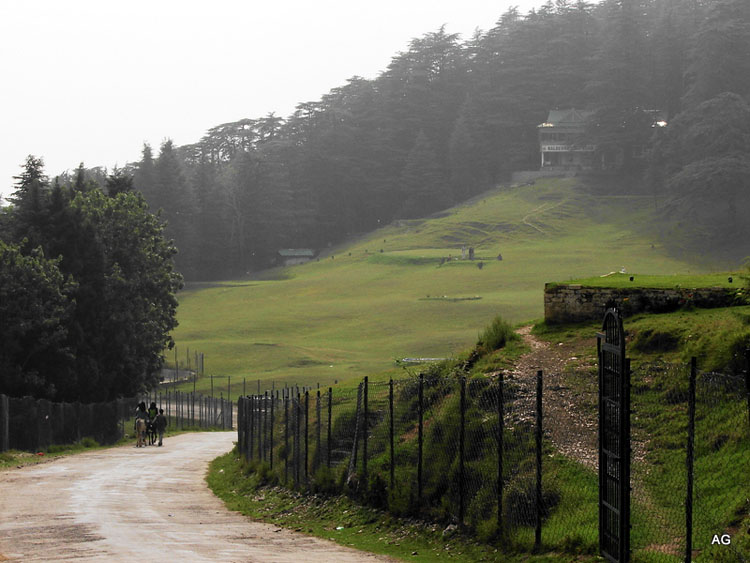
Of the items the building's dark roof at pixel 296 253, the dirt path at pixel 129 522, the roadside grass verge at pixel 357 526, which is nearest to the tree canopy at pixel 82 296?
the dirt path at pixel 129 522

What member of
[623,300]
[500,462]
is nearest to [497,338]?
[623,300]

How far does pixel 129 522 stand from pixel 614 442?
31.7 feet

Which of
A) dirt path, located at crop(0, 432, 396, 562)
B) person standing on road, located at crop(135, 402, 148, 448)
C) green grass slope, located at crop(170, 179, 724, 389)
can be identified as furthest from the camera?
green grass slope, located at crop(170, 179, 724, 389)

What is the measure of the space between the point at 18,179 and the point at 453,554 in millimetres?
58700

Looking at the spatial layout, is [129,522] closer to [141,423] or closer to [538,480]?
[538,480]

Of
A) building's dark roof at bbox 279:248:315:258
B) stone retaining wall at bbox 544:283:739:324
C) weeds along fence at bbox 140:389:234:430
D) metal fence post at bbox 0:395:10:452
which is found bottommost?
weeds along fence at bbox 140:389:234:430

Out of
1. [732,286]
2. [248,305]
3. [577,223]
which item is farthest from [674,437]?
[577,223]

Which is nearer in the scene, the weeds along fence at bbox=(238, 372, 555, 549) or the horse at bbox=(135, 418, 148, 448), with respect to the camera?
the weeds along fence at bbox=(238, 372, 555, 549)

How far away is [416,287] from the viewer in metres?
102

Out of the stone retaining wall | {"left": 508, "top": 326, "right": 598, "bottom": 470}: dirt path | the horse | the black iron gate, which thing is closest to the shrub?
the stone retaining wall

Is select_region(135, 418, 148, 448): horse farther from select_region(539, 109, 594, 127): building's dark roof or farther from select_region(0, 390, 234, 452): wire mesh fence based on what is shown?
select_region(539, 109, 594, 127): building's dark roof

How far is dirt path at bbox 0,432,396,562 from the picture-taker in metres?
15.3

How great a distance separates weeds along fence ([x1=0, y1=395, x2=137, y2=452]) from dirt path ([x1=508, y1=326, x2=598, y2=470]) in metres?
18.0

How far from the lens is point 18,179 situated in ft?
225
